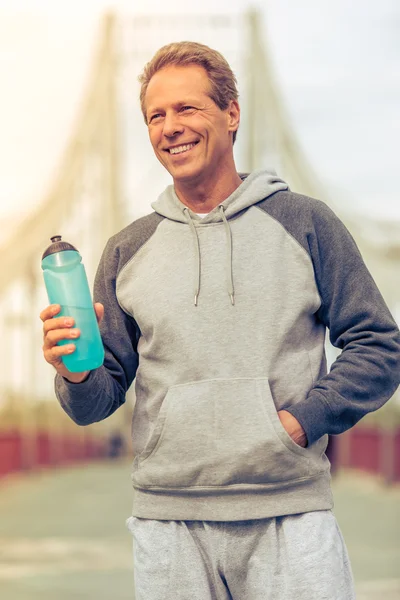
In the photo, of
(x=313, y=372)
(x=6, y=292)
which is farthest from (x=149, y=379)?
(x=6, y=292)

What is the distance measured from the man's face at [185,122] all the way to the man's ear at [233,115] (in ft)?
0.10

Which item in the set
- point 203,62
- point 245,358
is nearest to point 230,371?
point 245,358

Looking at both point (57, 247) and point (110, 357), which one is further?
point (110, 357)

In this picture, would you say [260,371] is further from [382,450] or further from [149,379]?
[382,450]

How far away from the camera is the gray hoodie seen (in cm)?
140

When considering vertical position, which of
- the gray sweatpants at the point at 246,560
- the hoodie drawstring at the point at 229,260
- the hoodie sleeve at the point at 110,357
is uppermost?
the hoodie drawstring at the point at 229,260

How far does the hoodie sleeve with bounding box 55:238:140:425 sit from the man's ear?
0.69 ft

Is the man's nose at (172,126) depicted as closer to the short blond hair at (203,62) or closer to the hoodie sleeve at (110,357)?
the short blond hair at (203,62)

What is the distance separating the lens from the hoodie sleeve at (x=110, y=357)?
1.47 meters

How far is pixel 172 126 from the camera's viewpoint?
1.45 meters

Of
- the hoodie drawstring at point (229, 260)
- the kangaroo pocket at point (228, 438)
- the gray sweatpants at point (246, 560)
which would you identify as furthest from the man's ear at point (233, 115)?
the gray sweatpants at point (246, 560)

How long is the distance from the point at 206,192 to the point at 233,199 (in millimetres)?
37

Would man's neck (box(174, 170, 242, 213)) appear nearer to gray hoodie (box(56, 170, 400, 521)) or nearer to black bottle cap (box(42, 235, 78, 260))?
gray hoodie (box(56, 170, 400, 521))

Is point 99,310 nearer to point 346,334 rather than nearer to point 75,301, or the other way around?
point 75,301
